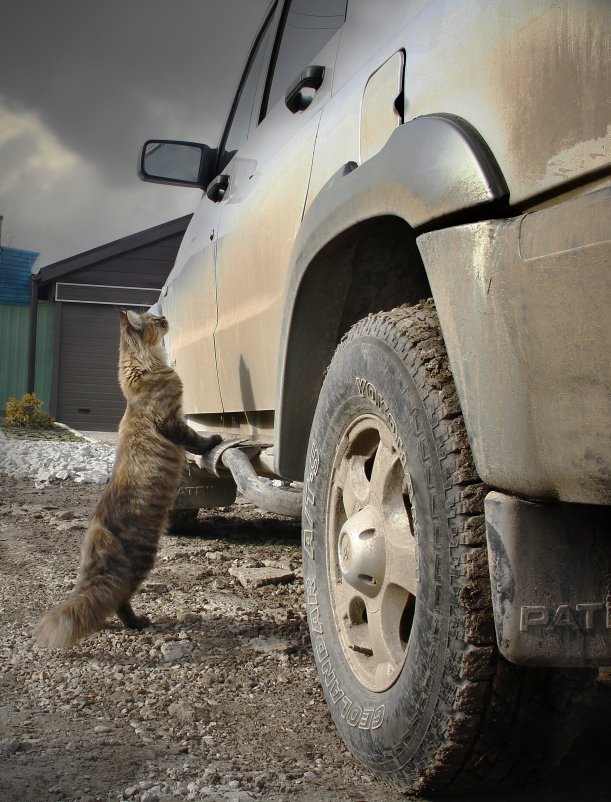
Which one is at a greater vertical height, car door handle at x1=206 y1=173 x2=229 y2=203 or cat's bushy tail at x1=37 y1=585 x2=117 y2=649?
car door handle at x1=206 y1=173 x2=229 y2=203

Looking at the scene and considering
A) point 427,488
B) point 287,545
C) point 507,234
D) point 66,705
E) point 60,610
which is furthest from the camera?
point 287,545

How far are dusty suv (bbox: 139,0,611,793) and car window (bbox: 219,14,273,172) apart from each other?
1671 millimetres

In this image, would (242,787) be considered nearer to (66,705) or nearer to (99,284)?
(66,705)

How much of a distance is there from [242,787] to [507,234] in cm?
146

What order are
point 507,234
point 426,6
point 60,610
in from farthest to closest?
point 60,610
point 426,6
point 507,234

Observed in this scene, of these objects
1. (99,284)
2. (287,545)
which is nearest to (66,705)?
(287,545)

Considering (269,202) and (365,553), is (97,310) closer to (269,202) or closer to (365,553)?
(269,202)

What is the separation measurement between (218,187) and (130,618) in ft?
7.34

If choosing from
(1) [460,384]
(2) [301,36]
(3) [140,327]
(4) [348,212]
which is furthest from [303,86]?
(3) [140,327]

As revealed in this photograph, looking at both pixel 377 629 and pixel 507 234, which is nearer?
pixel 507 234

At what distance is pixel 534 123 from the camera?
4.51 feet

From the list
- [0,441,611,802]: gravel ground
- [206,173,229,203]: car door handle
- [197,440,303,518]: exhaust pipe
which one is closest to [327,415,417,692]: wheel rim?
[0,441,611,802]: gravel ground

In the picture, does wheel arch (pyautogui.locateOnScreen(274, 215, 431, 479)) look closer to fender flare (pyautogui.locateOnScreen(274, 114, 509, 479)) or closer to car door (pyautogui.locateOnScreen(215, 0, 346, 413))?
fender flare (pyautogui.locateOnScreen(274, 114, 509, 479))

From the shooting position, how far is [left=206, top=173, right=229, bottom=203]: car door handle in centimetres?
417
